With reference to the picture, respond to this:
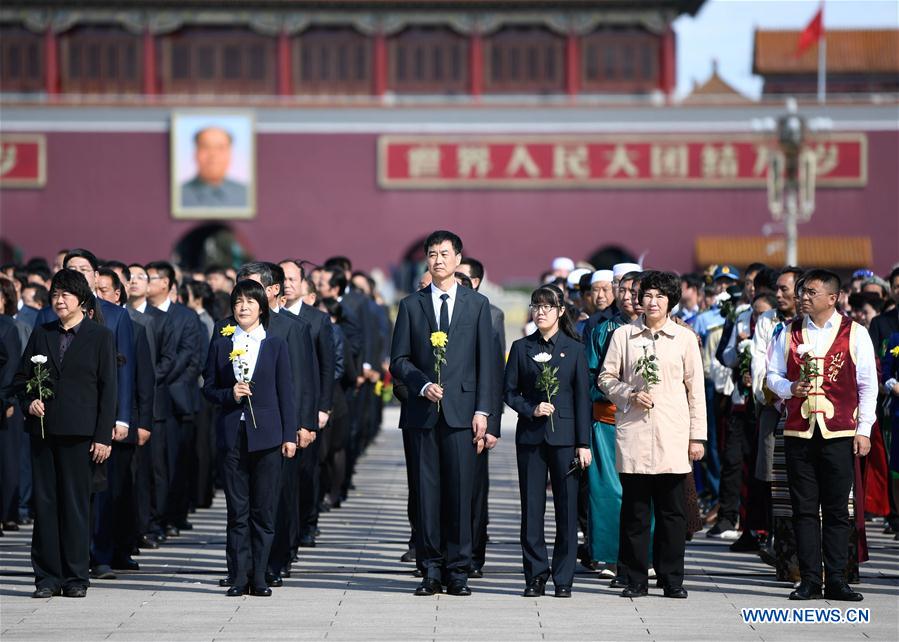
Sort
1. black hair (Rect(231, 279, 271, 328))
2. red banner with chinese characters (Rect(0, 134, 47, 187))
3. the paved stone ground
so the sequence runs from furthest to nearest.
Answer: red banner with chinese characters (Rect(0, 134, 47, 187)) < black hair (Rect(231, 279, 271, 328)) < the paved stone ground

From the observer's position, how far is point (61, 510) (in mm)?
7176

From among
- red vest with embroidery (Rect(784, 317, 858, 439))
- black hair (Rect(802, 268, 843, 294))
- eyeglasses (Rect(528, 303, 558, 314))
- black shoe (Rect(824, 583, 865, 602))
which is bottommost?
black shoe (Rect(824, 583, 865, 602))

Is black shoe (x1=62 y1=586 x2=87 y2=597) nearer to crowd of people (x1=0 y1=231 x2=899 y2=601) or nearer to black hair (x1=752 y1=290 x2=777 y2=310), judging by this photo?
crowd of people (x1=0 y1=231 x2=899 y2=601)

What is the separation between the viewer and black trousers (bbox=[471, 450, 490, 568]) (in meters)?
7.54

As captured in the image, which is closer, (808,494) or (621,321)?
(808,494)

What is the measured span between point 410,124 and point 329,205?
218cm

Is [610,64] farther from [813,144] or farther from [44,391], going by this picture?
[44,391]

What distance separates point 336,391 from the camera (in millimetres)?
10062

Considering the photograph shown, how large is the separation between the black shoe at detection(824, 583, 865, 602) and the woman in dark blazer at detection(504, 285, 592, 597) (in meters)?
1.16

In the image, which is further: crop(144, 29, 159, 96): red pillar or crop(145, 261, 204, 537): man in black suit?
crop(144, 29, 159, 96): red pillar

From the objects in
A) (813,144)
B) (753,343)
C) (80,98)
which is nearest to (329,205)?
(80,98)

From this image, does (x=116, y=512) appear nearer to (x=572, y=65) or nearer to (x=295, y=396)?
(x=295, y=396)

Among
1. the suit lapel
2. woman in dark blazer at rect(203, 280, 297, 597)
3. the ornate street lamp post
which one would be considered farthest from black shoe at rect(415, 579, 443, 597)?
the ornate street lamp post

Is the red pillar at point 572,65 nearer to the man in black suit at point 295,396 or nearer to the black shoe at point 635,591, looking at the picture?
the man in black suit at point 295,396
